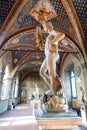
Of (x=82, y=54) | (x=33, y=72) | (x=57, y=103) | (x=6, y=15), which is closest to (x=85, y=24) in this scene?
(x=82, y=54)

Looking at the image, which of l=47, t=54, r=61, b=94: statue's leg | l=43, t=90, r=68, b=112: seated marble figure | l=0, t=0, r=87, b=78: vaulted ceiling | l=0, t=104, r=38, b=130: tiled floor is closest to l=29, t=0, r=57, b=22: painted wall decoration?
l=0, t=0, r=87, b=78: vaulted ceiling

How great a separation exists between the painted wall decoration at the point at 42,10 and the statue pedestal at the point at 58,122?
529 cm

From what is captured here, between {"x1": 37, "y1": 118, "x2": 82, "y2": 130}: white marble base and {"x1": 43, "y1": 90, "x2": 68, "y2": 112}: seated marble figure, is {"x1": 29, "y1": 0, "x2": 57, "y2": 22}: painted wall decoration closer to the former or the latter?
{"x1": 43, "y1": 90, "x2": 68, "y2": 112}: seated marble figure

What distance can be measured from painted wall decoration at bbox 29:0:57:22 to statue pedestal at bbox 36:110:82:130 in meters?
5.29

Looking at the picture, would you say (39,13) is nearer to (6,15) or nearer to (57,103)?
(6,15)

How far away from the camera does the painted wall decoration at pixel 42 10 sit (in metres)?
5.87

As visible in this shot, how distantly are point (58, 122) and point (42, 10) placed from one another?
228 inches

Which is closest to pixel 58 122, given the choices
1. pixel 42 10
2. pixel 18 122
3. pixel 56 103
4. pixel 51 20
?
pixel 56 103

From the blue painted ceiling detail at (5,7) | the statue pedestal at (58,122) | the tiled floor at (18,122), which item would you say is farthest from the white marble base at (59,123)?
the blue painted ceiling detail at (5,7)

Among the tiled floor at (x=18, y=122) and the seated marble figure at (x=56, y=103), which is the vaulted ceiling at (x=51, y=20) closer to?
the tiled floor at (x=18, y=122)

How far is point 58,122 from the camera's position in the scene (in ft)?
5.78

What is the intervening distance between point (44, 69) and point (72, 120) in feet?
3.37

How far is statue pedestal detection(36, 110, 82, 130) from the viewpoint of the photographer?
173 centimetres

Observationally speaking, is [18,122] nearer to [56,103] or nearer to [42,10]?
[56,103]
